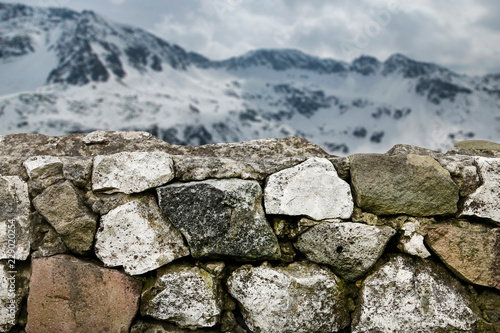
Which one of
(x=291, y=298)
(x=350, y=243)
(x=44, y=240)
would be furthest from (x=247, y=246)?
(x=44, y=240)

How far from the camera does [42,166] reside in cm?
327

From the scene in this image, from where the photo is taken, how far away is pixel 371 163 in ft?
10.5

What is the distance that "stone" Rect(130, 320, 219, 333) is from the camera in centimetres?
318

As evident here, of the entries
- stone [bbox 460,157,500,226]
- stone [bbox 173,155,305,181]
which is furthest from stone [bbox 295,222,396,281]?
stone [bbox 460,157,500,226]

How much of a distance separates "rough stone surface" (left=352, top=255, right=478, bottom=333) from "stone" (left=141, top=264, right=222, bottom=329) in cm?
132

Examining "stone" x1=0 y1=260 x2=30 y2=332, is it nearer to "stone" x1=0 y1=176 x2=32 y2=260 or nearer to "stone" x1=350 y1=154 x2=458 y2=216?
"stone" x1=0 y1=176 x2=32 y2=260

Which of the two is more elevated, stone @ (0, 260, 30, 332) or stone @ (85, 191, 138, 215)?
stone @ (85, 191, 138, 215)

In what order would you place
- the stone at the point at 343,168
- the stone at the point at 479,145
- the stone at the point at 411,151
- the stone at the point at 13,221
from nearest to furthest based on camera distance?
the stone at the point at 13,221 → the stone at the point at 343,168 → the stone at the point at 411,151 → the stone at the point at 479,145

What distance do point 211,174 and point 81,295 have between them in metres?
1.58

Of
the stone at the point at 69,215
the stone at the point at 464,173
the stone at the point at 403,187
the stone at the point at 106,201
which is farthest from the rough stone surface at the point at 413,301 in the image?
the stone at the point at 69,215

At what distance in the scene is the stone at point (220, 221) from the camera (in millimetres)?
3121

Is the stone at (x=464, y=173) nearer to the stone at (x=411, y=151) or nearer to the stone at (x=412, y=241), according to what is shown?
the stone at (x=411, y=151)

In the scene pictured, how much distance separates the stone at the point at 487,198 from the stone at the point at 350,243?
78 centimetres

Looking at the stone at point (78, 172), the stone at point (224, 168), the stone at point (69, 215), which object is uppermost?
the stone at point (224, 168)
